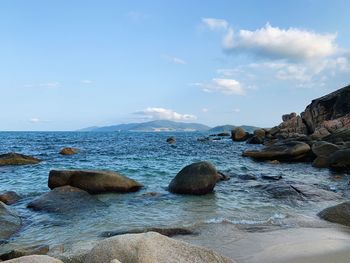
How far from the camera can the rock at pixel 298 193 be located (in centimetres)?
1316

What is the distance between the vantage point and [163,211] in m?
11.5

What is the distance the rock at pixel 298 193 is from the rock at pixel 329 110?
2618cm

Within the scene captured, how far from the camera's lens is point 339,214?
9891mm

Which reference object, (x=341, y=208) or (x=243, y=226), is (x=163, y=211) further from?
(x=341, y=208)

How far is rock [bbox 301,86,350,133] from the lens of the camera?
3969 cm

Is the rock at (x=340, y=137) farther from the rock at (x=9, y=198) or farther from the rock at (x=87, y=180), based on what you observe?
the rock at (x=9, y=198)

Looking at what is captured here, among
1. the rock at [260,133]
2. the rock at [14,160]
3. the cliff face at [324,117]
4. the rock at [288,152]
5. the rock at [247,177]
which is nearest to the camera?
the rock at [247,177]

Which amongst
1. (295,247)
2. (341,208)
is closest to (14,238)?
(295,247)

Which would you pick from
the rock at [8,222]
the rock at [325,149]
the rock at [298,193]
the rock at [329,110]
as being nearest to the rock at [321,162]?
the rock at [325,149]

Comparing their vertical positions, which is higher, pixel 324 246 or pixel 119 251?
pixel 119 251

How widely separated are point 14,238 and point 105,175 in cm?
556

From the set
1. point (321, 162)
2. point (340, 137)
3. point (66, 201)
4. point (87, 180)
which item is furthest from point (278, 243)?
point (340, 137)

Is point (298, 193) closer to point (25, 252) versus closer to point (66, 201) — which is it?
point (66, 201)

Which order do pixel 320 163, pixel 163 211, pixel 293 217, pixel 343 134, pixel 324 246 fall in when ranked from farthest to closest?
1. pixel 343 134
2. pixel 320 163
3. pixel 163 211
4. pixel 293 217
5. pixel 324 246
